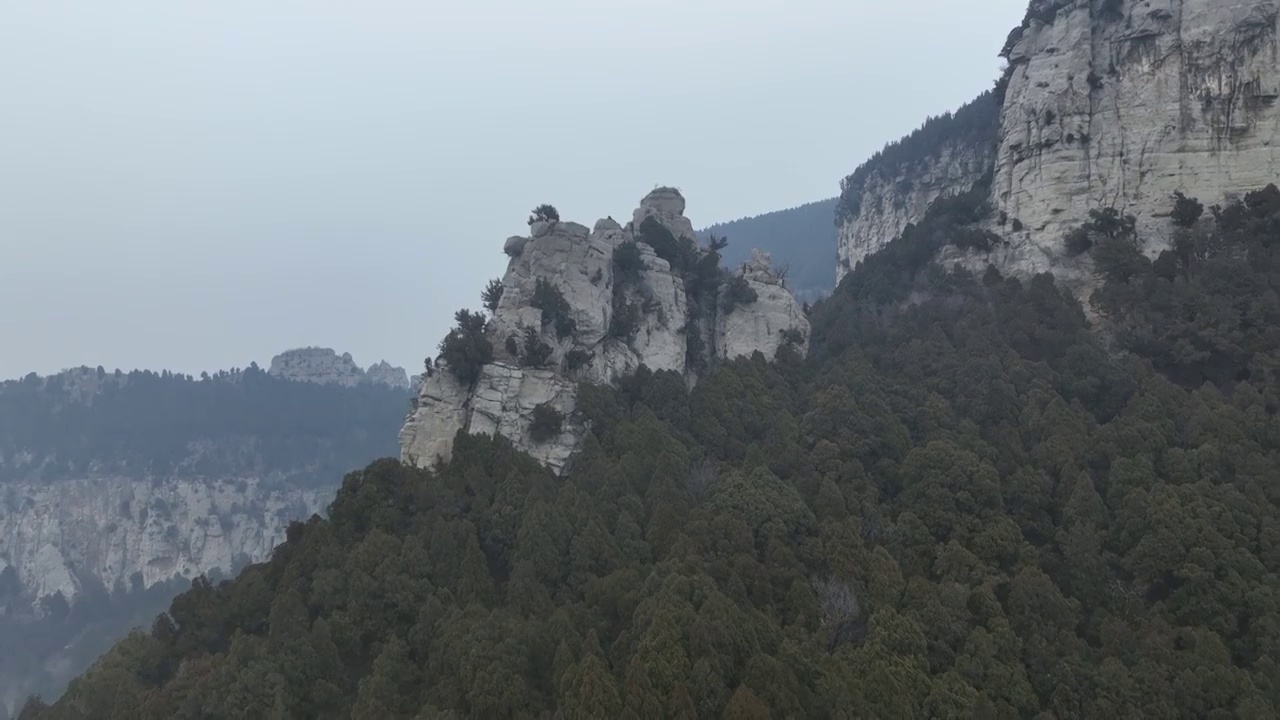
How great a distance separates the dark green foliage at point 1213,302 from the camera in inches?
1184

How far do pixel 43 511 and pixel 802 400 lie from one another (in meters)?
84.1

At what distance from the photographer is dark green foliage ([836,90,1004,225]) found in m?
57.2

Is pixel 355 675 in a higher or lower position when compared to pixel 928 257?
lower

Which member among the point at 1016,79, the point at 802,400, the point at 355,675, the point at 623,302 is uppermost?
the point at 1016,79

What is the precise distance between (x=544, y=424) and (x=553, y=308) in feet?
17.6

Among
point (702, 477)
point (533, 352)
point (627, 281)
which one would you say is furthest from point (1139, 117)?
point (533, 352)

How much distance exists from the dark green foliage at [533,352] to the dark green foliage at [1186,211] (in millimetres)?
Result: 25779

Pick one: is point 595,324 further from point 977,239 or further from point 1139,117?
point 1139,117

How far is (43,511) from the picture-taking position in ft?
285

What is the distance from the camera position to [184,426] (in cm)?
10200

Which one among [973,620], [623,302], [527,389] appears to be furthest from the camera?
[623,302]

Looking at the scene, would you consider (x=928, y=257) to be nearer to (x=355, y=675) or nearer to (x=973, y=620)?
(x=973, y=620)

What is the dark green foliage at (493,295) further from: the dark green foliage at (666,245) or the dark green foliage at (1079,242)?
the dark green foliage at (1079,242)

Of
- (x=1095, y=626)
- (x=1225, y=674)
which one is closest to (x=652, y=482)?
(x=1095, y=626)
